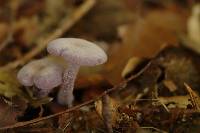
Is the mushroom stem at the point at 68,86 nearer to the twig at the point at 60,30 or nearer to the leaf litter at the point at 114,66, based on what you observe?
the leaf litter at the point at 114,66

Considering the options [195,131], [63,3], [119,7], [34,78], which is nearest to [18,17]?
[63,3]

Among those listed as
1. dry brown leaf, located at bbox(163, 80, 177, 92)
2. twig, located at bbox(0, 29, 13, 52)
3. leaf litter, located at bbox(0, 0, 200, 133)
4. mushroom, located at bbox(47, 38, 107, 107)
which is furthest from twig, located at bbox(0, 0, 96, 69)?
dry brown leaf, located at bbox(163, 80, 177, 92)

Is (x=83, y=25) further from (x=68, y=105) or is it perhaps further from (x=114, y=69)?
(x=68, y=105)

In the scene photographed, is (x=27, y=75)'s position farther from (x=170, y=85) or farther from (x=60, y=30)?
(x=60, y=30)

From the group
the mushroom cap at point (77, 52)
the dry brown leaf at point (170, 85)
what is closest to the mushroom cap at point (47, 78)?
the mushroom cap at point (77, 52)

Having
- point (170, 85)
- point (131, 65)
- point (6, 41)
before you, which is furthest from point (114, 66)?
point (6, 41)

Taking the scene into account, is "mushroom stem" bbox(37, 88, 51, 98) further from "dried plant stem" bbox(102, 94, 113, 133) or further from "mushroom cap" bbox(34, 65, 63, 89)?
"dried plant stem" bbox(102, 94, 113, 133)
